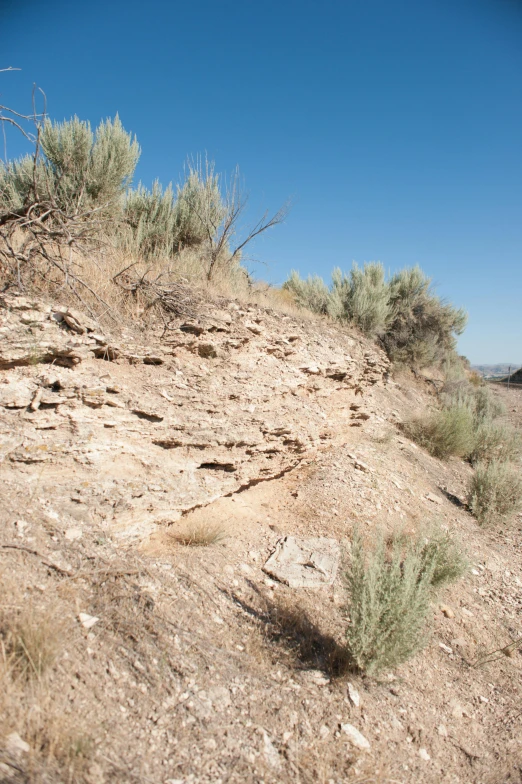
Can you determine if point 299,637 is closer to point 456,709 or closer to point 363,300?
point 456,709

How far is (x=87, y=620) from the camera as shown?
215 centimetres

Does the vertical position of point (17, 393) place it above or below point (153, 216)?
below

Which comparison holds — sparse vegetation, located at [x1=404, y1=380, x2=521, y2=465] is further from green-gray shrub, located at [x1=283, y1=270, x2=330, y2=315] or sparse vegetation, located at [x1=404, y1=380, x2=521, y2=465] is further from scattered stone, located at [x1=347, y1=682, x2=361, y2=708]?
scattered stone, located at [x1=347, y1=682, x2=361, y2=708]

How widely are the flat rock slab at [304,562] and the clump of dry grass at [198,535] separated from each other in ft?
1.67

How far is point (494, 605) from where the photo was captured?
3.91 m

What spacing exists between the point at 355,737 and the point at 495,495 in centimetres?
440

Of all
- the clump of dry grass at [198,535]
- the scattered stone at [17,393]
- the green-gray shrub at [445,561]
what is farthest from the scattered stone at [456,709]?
the scattered stone at [17,393]

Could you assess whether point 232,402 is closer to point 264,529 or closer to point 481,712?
point 264,529

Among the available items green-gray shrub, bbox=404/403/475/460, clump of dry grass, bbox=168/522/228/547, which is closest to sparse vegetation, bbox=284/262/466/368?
green-gray shrub, bbox=404/403/475/460

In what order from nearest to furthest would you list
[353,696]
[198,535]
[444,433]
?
[353,696] < [198,535] < [444,433]

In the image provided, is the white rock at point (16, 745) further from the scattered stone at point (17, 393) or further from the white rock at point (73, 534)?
the scattered stone at point (17, 393)

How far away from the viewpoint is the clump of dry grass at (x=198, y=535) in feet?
11.0

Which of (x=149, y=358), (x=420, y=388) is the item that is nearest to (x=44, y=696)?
(x=149, y=358)

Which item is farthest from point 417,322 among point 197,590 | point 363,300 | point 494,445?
point 197,590
